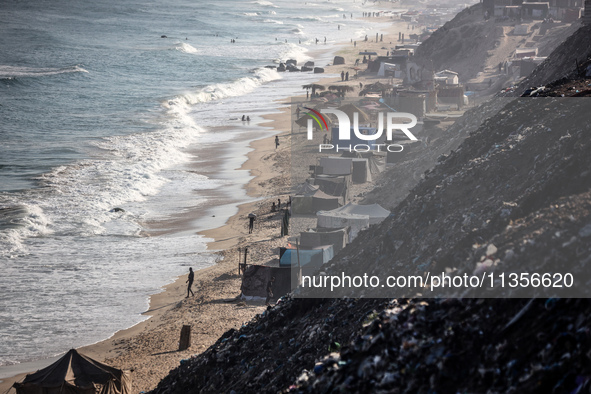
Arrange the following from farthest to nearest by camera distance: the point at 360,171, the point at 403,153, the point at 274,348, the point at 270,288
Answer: the point at 403,153 → the point at 360,171 → the point at 270,288 → the point at 274,348

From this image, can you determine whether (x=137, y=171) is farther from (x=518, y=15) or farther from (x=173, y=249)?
(x=518, y=15)

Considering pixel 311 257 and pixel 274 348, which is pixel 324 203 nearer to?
pixel 311 257

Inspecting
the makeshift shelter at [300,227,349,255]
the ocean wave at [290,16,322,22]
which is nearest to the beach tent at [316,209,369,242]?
the makeshift shelter at [300,227,349,255]

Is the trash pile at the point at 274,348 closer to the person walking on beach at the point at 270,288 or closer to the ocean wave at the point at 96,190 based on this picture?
the person walking on beach at the point at 270,288

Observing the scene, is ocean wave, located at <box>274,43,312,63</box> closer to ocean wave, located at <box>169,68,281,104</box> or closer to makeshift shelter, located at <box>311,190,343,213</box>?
ocean wave, located at <box>169,68,281,104</box>

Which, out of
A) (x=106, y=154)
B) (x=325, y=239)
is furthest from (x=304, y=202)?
(x=106, y=154)

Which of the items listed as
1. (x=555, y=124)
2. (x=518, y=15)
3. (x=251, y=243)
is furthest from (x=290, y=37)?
(x=555, y=124)
